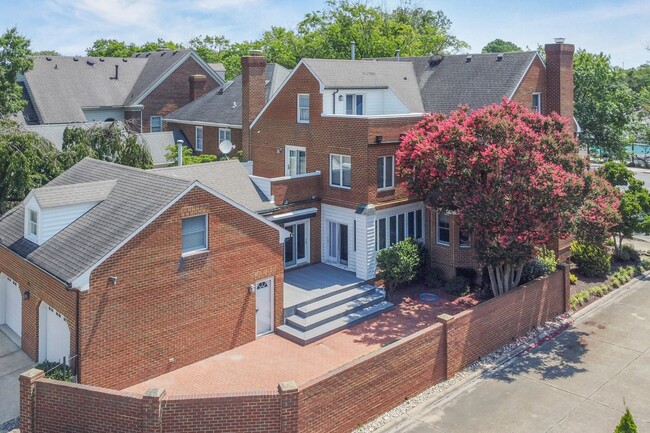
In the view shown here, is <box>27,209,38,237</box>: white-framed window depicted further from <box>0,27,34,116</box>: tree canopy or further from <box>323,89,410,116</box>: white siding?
<box>0,27,34,116</box>: tree canopy

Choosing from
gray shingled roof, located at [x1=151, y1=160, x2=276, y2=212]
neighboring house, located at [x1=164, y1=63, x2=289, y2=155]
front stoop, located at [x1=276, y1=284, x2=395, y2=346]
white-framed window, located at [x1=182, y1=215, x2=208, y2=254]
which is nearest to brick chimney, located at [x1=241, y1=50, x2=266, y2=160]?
neighboring house, located at [x1=164, y1=63, x2=289, y2=155]

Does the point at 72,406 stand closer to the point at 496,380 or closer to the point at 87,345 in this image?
the point at 87,345

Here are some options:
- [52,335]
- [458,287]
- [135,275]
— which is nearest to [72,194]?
[135,275]

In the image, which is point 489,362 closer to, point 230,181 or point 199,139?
→ point 230,181

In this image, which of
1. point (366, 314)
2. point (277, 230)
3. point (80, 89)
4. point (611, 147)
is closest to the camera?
point (277, 230)

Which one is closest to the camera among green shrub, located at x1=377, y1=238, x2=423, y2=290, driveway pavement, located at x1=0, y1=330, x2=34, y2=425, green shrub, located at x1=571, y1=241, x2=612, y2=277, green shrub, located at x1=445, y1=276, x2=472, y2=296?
driveway pavement, located at x1=0, y1=330, x2=34, y2=425

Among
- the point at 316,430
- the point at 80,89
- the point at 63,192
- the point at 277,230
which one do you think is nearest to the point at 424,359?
the point at 316,430
